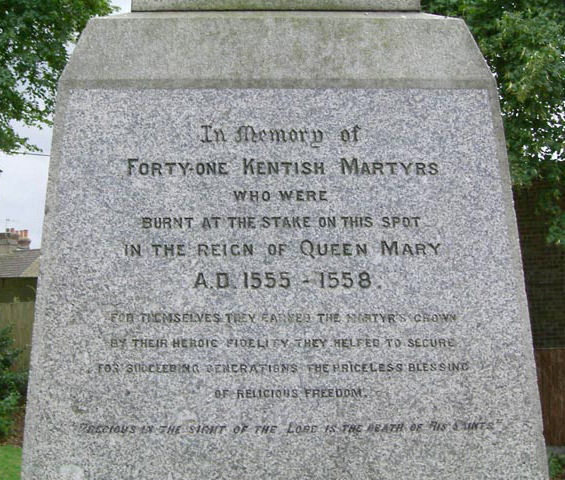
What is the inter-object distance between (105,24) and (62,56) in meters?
11.8

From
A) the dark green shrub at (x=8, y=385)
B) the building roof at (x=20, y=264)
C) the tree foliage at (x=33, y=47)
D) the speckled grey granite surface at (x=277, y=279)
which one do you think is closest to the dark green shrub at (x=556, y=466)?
the speckled grey granite surface at (x=277, y=279)

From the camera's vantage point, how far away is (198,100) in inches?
132

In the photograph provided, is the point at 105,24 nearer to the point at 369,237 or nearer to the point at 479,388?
the point at 369,237

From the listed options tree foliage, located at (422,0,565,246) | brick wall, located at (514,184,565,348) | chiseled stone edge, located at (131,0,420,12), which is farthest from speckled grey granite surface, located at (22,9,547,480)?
brick wall, located at (514,184,565,348)

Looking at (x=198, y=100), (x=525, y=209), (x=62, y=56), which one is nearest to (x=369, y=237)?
(x=198, y=100)

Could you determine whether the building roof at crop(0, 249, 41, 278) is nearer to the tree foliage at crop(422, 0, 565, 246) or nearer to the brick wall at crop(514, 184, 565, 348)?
the brick wall at crop(514, 184, 565, 348)

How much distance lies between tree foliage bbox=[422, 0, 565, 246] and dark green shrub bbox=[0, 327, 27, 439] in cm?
891

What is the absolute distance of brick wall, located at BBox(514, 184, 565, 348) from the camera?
1308 cm

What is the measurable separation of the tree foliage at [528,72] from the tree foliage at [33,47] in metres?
7.19

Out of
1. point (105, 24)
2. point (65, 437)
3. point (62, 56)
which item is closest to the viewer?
point (65, 437)

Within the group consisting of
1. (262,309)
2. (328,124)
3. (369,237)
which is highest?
(328,124)

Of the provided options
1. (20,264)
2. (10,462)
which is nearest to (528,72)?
(10,462)

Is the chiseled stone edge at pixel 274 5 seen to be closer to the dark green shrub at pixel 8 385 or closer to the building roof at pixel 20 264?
the dark green shrub at pixel 8 385

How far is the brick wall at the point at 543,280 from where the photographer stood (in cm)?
1308
